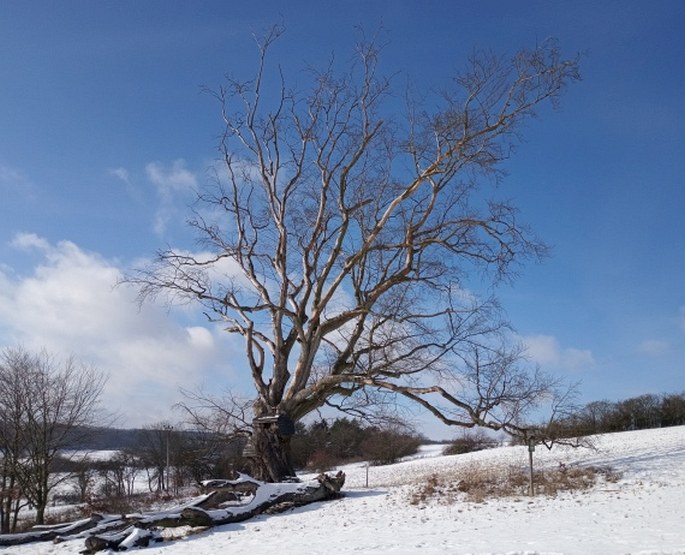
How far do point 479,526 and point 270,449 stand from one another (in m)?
7.95

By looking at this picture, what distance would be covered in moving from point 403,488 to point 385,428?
321 cm

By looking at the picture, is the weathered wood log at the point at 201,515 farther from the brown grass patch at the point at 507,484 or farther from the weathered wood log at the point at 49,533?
the brown grass patch at the point at 507,484

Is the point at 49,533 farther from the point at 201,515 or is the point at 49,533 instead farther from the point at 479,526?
the point at 479,526

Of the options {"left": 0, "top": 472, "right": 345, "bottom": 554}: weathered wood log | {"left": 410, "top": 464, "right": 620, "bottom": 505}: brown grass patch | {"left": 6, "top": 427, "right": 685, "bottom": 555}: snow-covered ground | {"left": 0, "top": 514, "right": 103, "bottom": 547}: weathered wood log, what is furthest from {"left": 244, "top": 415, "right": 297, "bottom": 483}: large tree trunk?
{"left": 0, "top": 514, "right": 103, "bottom": 547}: weathered wood log

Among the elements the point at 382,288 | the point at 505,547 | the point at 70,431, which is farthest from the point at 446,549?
the point at 70,431

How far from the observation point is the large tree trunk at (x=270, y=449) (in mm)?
16438

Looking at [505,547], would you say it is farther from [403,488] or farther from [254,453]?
[254,453]

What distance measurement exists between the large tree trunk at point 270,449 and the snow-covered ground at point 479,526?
2.22m

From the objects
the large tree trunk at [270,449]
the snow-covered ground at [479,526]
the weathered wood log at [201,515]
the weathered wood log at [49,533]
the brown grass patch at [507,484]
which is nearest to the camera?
the snow-covered ground at [479,526]

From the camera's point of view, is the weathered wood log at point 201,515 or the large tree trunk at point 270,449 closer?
the weathered wood log at point 201,515

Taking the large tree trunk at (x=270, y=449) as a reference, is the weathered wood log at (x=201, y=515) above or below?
below

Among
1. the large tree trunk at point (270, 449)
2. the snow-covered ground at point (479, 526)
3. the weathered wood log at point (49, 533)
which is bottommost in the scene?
the snow-covered ground at point (479, 526)

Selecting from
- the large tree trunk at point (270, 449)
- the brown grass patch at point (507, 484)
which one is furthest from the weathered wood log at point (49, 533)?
the brown grass patch at point (507, 484)

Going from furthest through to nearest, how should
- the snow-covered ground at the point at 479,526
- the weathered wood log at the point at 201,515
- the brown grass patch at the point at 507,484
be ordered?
the brown grass patch at the point at 507,484
the weathered wood log at the point at 201,515
the snow-covered ground at the point at 479,526
